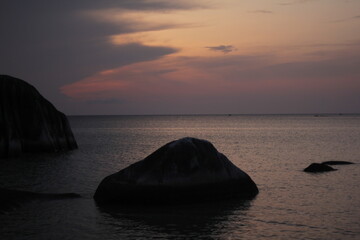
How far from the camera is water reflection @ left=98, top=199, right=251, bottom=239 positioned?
14350 mm

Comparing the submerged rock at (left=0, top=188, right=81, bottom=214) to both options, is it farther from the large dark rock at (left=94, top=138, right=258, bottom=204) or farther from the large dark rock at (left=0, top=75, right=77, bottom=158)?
the large dark rock at (left=0, top=75, right=77, bottom=158)

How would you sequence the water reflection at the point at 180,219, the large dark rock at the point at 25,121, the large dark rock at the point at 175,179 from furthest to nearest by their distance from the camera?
1. the large dark rock at the point at 25,121
2. the large dark rock at the point at 175,179
3. the water reflection at the point at 180,219

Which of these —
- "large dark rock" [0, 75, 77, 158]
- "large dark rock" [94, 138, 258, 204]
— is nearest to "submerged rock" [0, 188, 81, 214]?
"large dark rock" [94, 138, 258, 204]

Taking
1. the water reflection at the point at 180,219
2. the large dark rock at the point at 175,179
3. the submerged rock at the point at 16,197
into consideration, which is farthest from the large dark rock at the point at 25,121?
the water reflection at the point at 180,219

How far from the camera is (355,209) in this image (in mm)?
18250

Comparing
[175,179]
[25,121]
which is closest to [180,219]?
[175,179]

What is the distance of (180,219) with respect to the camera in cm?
1602

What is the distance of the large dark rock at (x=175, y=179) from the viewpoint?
1806 centimetres

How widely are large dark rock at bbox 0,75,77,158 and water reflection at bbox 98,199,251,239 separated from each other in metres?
26.6

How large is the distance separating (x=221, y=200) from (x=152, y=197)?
3.39 m

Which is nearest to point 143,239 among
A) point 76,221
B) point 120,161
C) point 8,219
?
point 76,221

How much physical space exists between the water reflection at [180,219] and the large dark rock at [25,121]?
26617mm

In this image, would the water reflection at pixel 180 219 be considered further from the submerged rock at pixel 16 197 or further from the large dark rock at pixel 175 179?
the submerged rock at pixel 16 197

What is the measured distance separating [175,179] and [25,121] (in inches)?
1211
